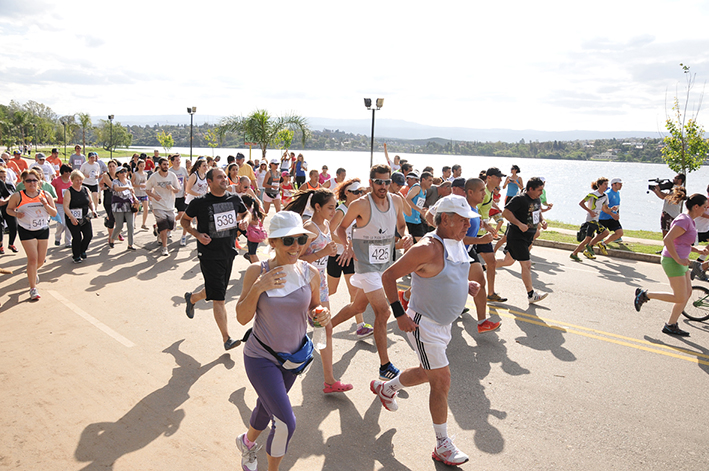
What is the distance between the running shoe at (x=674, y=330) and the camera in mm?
6305

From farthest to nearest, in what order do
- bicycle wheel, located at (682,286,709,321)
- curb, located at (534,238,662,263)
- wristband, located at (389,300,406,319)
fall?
1. curb, located at (534,238,662,263)
2. bicycle wheel, located at (682,286,709,321)
3. wristband, located at (389,300,406,319)

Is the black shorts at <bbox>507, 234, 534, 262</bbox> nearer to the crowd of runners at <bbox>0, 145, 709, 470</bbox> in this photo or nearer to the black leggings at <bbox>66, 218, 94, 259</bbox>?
the crowd of runners at <bbox>0, 145, 709, 470</bbox>

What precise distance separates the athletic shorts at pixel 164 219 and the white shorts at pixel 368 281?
22.5 ft

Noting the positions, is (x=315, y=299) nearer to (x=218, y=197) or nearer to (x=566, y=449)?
(x=566, y=449)

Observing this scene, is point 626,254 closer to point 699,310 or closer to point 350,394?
point 699,310

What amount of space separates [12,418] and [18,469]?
82cm

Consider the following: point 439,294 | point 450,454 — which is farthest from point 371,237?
point 450,454

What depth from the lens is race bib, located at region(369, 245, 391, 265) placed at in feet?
16.7

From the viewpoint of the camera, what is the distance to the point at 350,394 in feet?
14.9

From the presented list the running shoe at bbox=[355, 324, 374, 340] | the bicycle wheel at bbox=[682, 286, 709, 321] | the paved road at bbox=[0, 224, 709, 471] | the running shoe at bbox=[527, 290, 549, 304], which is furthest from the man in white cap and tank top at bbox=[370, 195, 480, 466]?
the bicycle wheel at bbox=[682, 286, 709, 321]

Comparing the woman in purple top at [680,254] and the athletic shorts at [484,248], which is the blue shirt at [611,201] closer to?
the woman in purple top at [680,254]

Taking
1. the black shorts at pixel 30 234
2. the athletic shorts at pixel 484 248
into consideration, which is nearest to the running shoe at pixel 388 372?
the athletic shorts at pixel 484 248

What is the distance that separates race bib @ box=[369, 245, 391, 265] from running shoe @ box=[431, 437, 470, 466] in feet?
6.90

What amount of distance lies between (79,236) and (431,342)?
27.5ft
